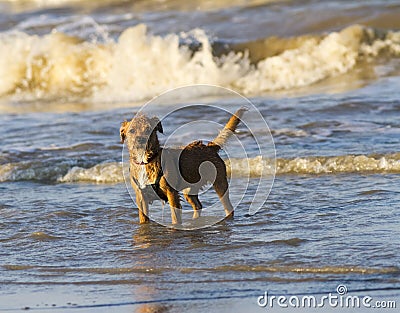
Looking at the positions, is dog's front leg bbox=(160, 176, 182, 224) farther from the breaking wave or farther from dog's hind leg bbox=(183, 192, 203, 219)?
the breaking wave

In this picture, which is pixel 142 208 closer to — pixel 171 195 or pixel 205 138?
pixel 171 195

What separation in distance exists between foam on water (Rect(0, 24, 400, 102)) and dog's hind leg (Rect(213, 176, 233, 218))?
7.82 m

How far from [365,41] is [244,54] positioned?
2438 mm

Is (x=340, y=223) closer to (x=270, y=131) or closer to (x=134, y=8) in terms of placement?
(x=270, y=131)

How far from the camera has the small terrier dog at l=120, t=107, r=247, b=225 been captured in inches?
257

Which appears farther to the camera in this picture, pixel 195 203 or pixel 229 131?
pixel 195 203

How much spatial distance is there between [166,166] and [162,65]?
10358mm

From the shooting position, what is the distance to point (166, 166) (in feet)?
21.8

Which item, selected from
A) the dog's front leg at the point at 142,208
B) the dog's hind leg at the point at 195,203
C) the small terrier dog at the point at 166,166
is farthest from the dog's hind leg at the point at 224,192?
the dog's front leg at the point at 142,208

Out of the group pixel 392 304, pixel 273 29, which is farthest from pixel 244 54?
pixel 392 304

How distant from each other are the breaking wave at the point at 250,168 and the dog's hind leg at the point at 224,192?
73.6 inches

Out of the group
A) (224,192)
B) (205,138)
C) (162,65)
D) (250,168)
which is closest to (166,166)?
(224,192)

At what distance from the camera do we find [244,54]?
55.9ft

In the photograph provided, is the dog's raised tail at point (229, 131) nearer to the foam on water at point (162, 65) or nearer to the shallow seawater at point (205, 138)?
the shallow seawater at point (205, 138)
